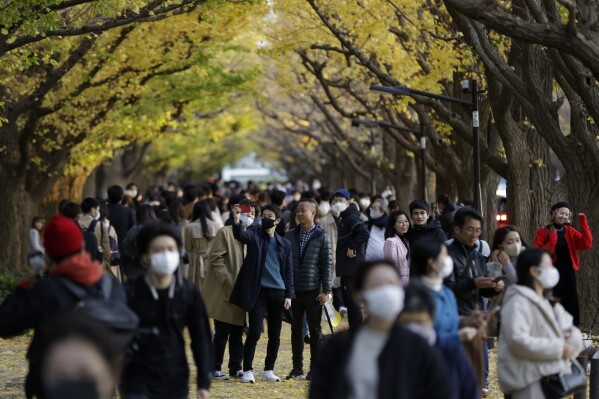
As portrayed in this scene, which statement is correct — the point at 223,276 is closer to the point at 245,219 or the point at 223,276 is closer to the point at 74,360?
the point at 245,219

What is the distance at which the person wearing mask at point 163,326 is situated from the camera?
270 inches

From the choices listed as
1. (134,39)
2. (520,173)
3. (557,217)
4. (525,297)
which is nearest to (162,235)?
(525,297)

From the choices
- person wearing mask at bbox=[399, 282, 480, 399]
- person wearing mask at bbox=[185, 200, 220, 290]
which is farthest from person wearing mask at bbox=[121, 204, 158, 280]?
person wearing mask at bbox=[399, 282, 480, 399]

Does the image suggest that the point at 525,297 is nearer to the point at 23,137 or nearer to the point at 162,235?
the point at 162,235

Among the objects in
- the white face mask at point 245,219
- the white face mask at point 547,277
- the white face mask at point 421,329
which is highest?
the white face mask at point 245,219

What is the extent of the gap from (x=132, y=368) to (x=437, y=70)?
1459cm

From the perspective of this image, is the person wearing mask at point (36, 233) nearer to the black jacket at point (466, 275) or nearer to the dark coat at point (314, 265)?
the dark coat at point (314, 265)

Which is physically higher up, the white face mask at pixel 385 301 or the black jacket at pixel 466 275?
the black jacket at pixel 466 275

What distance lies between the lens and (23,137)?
948 inches

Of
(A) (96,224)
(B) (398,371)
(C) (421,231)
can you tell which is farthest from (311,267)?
(B) (398,371)

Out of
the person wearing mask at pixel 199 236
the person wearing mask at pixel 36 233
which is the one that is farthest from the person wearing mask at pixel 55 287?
the person wearing mask at pixel 36 233

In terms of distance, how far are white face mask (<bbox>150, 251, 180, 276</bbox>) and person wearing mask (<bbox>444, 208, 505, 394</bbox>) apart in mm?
2540

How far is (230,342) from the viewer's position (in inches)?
512

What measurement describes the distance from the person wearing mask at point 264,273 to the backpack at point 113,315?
5.74m
